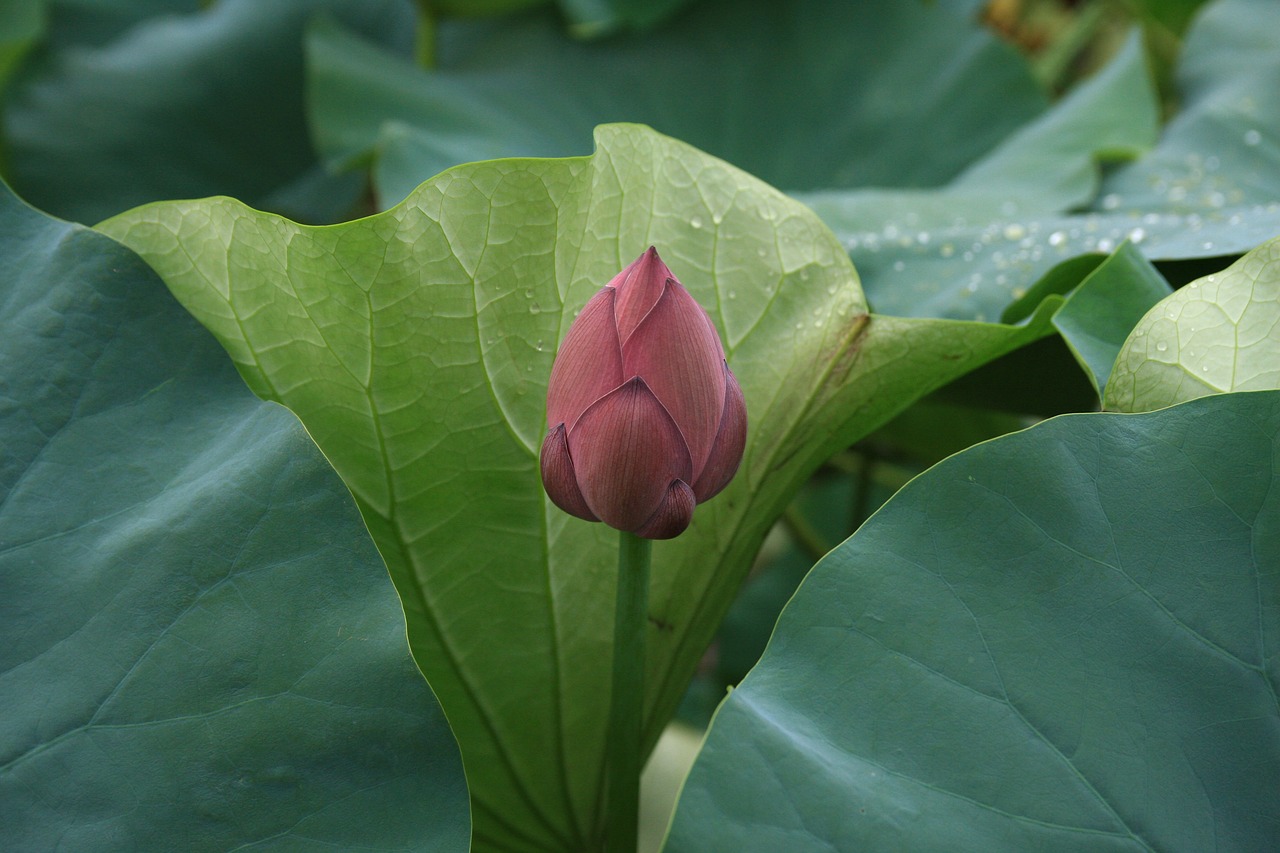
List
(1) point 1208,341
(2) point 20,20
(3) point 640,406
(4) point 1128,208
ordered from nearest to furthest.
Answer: (3) point 640,406, (1) point 1208,341, (4) point 1128,208, (2) point 20,20

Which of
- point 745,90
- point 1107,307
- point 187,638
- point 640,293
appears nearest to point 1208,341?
point 1107,307

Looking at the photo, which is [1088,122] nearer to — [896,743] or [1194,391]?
[1194,391]

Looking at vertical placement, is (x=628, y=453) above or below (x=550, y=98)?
above

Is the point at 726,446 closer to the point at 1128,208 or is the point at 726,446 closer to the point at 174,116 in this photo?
the point at 1128,208

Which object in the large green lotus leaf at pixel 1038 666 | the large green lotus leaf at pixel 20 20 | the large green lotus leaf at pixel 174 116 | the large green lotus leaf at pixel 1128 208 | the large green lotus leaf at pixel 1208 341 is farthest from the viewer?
the large green lotus leaf at pixel 174 116

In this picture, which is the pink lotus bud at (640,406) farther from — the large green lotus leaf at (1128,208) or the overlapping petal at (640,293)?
the large green lotus leaf at (1128,208)

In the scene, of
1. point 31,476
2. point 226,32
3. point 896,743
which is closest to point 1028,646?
point 896,743

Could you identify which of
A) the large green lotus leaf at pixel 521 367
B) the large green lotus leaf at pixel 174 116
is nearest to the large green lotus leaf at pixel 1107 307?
the large green lotus leaf at pixel 521 367
